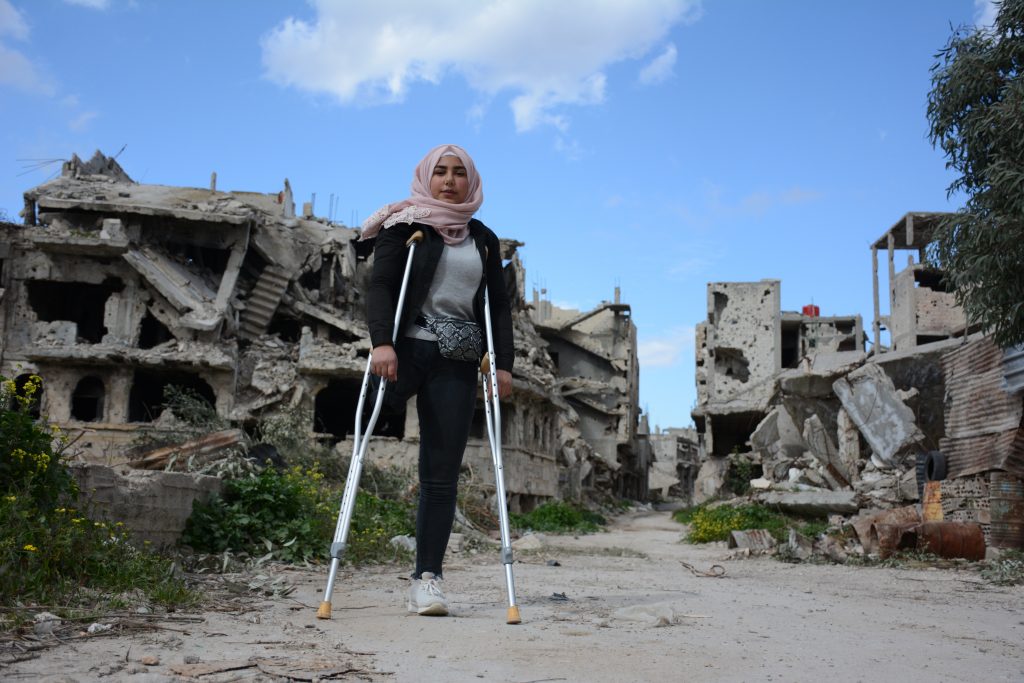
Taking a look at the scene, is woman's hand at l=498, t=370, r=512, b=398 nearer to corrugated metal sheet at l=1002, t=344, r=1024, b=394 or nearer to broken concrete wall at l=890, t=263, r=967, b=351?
corrugated metal sheet at l=1002, t=344, r=1024, b=394

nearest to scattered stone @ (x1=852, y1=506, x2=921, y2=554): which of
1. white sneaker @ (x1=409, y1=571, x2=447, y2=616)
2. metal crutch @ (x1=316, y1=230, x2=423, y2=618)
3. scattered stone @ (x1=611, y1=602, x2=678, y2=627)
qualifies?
scattered stone @ (x1=611, y1=602, x2=678, y2=627)

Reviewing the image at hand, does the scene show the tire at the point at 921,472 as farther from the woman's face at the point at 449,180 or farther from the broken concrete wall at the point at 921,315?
the woman's face at the point at 449,180

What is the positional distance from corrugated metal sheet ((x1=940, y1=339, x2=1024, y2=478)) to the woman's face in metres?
9.05

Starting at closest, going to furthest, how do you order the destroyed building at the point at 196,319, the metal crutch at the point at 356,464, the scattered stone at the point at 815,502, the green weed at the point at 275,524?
the metal crutch at the point at 356,464 → the green weed at the point at 275,524 → the scattered stone at the point at 815,502 → the destroyed building at the point at 196,319

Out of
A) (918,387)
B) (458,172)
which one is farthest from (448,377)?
(918,387)

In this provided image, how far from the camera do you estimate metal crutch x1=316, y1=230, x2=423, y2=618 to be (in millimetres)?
4355

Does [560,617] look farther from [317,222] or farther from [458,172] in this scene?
[317,222]

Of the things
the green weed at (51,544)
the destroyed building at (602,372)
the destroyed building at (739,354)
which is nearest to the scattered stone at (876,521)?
the green weed at (51,544)

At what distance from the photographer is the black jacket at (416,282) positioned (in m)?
4.70

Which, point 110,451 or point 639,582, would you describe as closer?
point 639,582

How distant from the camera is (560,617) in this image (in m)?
4.58

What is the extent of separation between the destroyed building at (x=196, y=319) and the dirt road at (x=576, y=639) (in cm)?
1621

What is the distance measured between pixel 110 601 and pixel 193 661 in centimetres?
139

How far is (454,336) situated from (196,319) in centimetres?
2164
